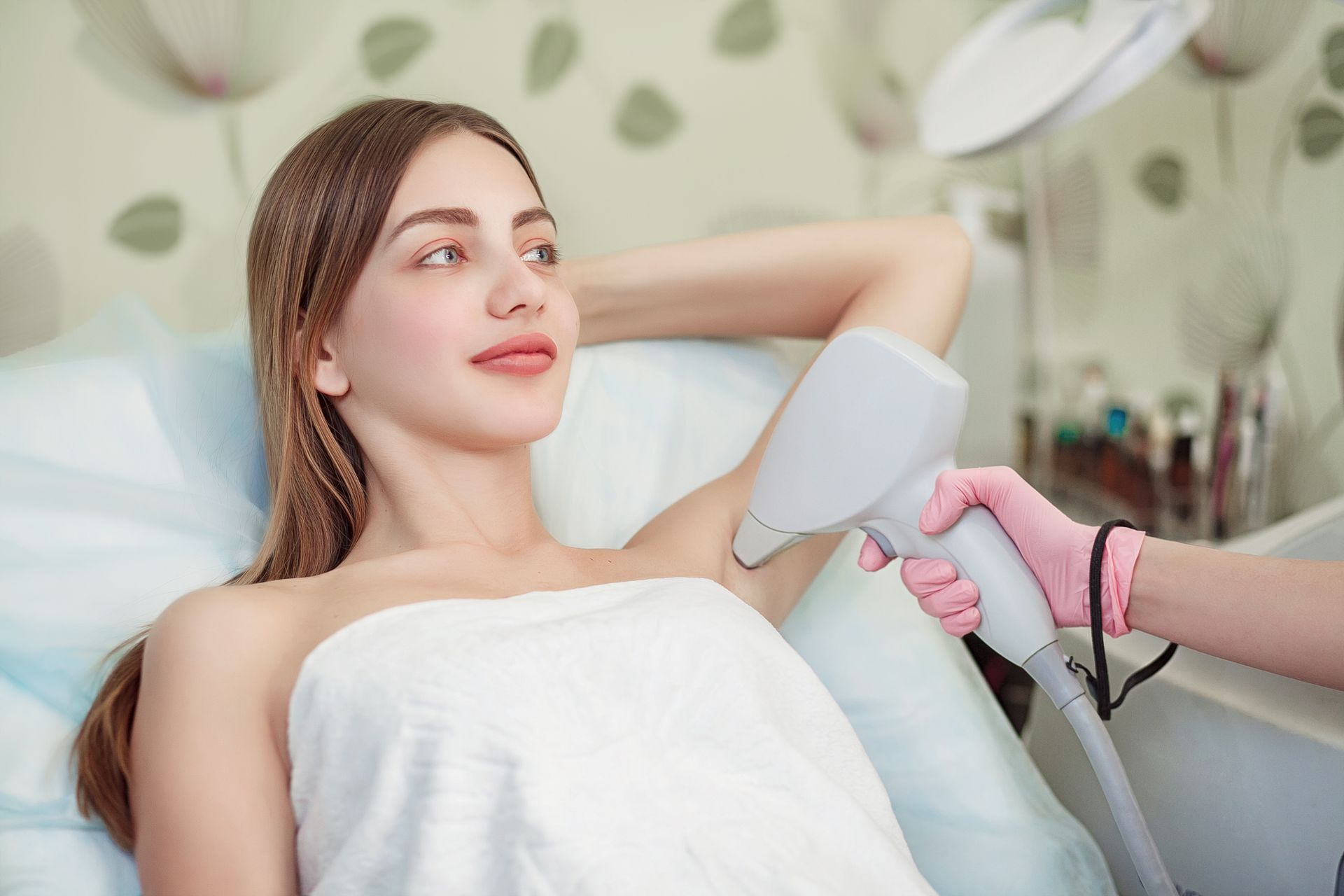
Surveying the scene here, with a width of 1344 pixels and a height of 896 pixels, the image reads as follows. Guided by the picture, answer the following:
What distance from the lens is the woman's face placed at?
0.91 m

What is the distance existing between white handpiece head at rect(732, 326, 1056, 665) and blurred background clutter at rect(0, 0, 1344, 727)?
689mm

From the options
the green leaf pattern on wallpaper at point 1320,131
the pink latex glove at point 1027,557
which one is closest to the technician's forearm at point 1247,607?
the pink latex glove at point 1027,557

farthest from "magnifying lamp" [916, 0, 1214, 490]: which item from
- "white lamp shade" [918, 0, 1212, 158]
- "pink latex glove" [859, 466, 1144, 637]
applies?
"pink latex glove" [859, 466, 1144, 637]

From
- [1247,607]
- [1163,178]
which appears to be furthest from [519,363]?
[1163,178]

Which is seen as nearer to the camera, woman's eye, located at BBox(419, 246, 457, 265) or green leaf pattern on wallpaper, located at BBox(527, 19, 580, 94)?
woman's eye, located at BBox(419, 246, 457, 265)

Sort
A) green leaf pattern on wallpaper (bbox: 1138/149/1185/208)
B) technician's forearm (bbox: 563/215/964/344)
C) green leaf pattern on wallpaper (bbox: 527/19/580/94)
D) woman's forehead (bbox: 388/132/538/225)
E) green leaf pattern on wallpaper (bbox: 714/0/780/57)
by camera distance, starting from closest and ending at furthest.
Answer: woman's forehead (bbox: 388/132/538/225), technician's forearm (bbox: 563/215/964/344), green leaf pattern on wallpaper (bbox: 527/19/580/94), green leaf pattern on wallpaper (bbox: 714/0/780/57), green leaf pattern on wallpaper (bbox: 1138/149/1185/208)

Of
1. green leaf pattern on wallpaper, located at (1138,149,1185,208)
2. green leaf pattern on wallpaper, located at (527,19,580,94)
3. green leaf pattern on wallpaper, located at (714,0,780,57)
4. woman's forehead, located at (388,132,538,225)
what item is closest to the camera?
woman's forehead, located at (388,132,538,225)

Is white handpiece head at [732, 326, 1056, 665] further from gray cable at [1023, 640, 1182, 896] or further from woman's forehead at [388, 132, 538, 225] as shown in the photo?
woman's forehead at [388, 132, 538, 225]

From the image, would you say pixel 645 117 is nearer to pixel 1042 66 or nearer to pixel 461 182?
pixel 1042 66

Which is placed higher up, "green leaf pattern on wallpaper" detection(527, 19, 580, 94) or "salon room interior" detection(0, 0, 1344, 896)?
"green leaf pattern on wallpaper" detection(527, 19, 580, 94)

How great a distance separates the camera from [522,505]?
103 centimetres

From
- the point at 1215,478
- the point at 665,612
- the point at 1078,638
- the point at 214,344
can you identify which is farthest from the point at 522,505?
the point at 1215,478

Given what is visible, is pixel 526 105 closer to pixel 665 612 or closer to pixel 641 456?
pixel 641 456

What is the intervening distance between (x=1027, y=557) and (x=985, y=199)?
1083mm
